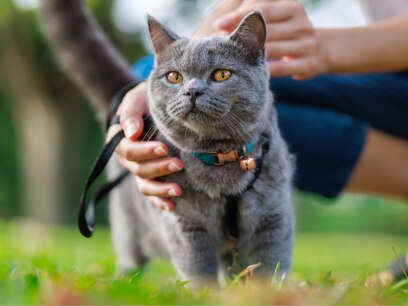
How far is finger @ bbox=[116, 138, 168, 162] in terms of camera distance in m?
1.47

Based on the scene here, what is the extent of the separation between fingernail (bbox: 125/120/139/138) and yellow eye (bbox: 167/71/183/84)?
0.57 feet

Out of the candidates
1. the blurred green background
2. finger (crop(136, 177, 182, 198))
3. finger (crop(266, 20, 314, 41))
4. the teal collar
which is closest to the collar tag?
the teal collar

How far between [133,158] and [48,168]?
23.3 ft

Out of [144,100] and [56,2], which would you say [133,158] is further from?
[56,2]

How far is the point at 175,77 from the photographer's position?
1459 mm

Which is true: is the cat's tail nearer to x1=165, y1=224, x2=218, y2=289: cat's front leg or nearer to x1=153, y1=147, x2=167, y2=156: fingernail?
x1=153, y1=147, x2=167, y2=156: fingernail

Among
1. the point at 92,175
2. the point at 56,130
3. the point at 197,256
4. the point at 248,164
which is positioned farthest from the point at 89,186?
the point at 56,130

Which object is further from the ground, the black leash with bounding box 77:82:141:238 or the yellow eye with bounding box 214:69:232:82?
the yellow eye with bounding box 214:69:232:82

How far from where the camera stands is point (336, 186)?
2.18m

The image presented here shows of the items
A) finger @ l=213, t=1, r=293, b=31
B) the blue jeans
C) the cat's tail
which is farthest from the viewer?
the blue jeans

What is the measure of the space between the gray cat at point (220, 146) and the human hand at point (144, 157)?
0.13 ft

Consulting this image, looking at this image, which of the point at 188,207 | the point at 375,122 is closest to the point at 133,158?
the point at 188,207

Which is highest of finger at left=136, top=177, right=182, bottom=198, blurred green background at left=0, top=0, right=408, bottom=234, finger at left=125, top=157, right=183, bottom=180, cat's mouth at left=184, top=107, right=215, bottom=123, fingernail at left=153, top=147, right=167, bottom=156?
cat's mouth at left=184, top=107, right=215, bottom=123

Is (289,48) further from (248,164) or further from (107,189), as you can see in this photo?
(107,189)
